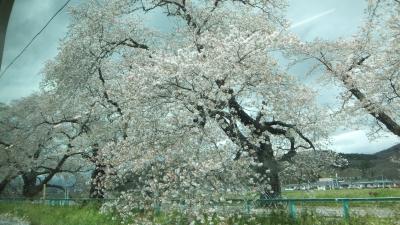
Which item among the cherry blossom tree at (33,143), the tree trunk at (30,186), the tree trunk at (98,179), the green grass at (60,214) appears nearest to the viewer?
the green grass at (60,214)

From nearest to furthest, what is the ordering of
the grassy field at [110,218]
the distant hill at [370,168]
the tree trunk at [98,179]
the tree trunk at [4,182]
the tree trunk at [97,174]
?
the grassy field at [110,218] → the tree trunk at [97,174] → the tree trunk at [98,179] → the tree trunk at [4,182] → the distant hill at [370,168]

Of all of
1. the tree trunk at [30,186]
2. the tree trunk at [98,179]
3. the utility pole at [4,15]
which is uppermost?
the utility pole at [4,15]

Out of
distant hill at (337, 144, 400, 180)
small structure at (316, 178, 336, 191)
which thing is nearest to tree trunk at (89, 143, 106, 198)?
small structure at (316, 178, 336, 191)

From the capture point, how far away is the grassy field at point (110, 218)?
445 inches

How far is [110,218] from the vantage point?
1677 cm

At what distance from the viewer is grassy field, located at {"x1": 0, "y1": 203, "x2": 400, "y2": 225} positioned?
445 inches

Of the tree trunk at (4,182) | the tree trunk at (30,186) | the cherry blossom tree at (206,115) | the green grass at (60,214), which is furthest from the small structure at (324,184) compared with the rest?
the tree trunk at (4,182)

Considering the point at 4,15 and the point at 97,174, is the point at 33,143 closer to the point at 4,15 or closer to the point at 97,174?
the point at 97,174

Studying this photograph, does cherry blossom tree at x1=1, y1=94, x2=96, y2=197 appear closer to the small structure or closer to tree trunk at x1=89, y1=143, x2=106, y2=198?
tree trunk at x1=89, y1=143, x2=106, y2=198

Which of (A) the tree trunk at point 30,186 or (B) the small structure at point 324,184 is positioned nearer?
(B) the small structure at point 324,184

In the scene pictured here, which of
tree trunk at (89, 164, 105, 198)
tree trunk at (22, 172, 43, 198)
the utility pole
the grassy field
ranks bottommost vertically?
the grassy field

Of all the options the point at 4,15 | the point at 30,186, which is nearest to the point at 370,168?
the point at 30,186

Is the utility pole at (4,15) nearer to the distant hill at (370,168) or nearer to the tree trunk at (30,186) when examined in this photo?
the tree trunk at (30,186)

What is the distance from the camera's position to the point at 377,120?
24.0 m
